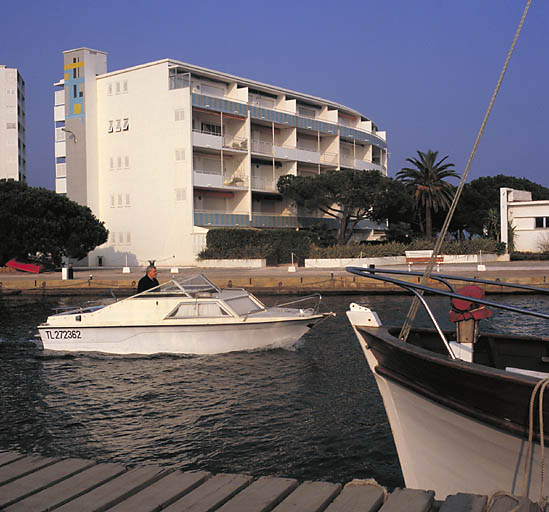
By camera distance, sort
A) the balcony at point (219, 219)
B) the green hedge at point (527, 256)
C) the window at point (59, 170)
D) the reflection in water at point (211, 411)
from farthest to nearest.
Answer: the window at point (59, 170), the balcony at point (219, 219), the green hedge at point (527, 256), the reflection in water at point (211, 411)

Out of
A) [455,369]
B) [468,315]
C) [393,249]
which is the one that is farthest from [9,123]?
[455,369]

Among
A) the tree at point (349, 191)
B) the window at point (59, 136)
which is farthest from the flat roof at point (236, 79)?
the window at point (59, 136)

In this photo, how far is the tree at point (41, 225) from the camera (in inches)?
1747

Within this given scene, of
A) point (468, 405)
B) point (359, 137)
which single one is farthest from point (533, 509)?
point (359, 137)

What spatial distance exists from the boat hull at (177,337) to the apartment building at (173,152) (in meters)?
36.0

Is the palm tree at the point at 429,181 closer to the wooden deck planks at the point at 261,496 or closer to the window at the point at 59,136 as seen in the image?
the window at the point at 59,136

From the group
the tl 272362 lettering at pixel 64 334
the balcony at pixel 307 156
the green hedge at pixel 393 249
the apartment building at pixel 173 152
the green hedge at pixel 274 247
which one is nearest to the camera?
the tl 272362 lettering at pixel 64 334

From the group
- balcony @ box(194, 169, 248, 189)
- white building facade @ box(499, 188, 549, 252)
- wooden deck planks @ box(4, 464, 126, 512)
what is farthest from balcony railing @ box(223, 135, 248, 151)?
wooden deck planks @ box(4, 464, 126, 512)

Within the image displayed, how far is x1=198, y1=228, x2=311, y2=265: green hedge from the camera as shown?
48844 mm

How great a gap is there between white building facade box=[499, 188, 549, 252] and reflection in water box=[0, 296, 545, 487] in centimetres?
4021

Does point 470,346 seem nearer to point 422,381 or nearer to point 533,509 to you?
point 422,381

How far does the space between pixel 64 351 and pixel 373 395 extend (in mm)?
8227

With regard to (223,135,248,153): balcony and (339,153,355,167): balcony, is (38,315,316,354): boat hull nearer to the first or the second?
(223,135,248,153): balcony

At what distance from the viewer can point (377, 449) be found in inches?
362
